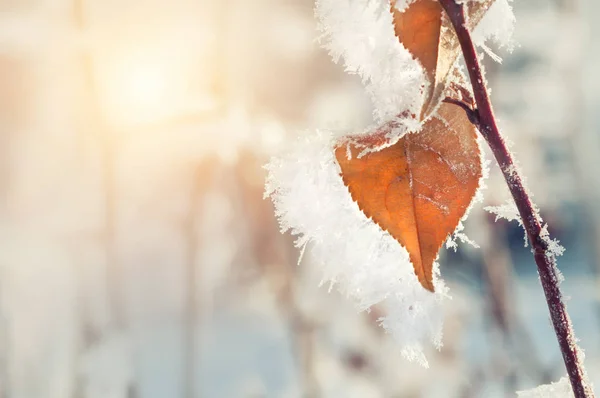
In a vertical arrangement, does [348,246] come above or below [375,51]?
below

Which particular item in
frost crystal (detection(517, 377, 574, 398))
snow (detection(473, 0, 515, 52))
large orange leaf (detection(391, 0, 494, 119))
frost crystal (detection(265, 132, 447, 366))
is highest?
snow (detection(473, 0, 515, 52))

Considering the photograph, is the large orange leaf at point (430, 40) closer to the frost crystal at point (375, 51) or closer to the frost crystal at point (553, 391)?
the frost crystal at point (375, 51)

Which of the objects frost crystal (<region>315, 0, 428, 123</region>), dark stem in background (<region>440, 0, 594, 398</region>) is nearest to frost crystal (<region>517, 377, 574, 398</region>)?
dark stem in background (<region>440, 0, 594, 398</region>)

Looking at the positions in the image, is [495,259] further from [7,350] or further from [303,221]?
[7,350]

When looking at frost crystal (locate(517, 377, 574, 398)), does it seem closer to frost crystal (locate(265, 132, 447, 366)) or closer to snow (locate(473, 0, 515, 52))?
frost crystal (locate(265, 132, 447, 366))

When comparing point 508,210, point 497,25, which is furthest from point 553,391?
point 497,25

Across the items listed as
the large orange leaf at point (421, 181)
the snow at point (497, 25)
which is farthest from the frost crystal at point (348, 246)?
the snow at point (497, 25)

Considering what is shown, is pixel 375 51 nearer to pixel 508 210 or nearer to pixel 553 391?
pixel 508 210
